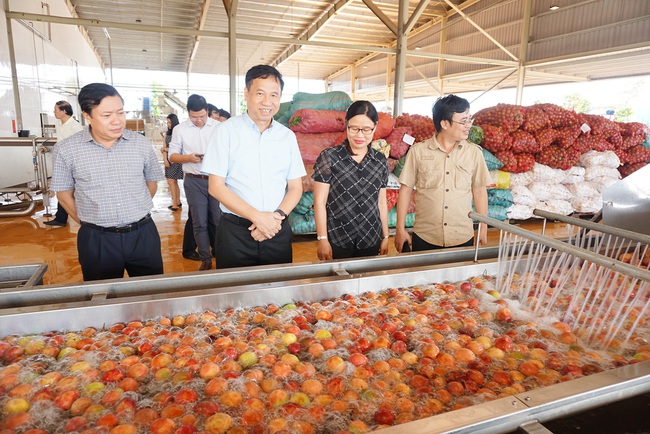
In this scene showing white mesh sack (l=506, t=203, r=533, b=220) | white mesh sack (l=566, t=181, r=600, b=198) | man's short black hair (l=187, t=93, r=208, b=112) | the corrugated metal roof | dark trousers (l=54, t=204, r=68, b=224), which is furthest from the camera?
the corrugated metal roof

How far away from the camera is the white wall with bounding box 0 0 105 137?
279 inches

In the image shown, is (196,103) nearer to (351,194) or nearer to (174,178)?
(351,194)

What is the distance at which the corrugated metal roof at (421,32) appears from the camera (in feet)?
31.7

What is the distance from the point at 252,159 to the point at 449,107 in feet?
3.76

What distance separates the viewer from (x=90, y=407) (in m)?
1.05

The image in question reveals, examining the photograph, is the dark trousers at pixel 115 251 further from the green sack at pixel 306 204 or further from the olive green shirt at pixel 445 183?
the green sack at pixel 306 204

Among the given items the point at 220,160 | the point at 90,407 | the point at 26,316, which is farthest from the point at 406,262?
the point at 26,316

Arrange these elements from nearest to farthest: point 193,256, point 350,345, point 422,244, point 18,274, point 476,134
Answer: point 350,345
point 18,274
point 422,244
point 193,256
point 476,134

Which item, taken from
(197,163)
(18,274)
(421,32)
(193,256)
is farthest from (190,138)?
(421,32)

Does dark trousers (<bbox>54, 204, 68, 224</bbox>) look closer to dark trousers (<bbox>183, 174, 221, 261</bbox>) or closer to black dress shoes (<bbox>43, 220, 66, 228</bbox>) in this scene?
black dress shoes (<bbox>43, 220, 66, 228</bbox>)

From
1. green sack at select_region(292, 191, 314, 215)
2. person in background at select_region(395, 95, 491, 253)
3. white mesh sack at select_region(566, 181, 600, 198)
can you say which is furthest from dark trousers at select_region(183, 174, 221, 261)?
white mesh sack at select_region(566, 181, 600, 198)

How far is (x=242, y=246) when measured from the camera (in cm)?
211

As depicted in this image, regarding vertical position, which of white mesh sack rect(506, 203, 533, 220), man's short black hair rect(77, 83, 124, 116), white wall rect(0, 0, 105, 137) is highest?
white wall rect(0, 0, 105, 137)

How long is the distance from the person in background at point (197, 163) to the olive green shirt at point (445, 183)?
2161 millimetres
